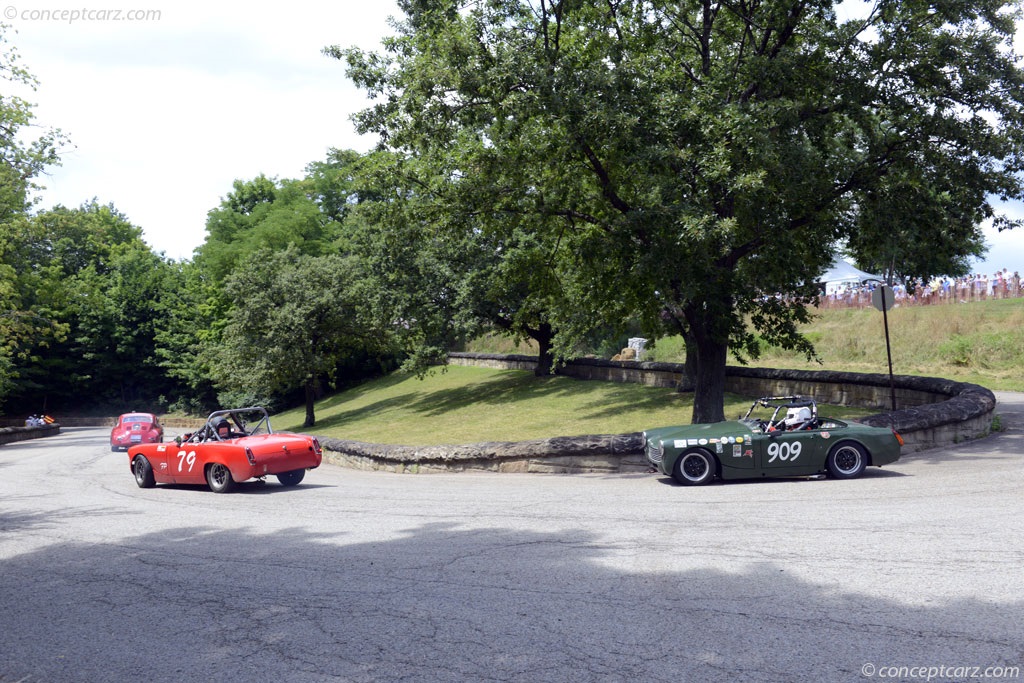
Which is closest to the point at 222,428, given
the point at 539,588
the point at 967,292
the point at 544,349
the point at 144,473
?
the point at 144,473

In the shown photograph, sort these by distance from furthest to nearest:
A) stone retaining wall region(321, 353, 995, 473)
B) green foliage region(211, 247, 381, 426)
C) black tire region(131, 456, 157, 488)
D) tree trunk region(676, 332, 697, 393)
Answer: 1. green foliage region(211, 247, 381, 426)
2. tree trunk region(676, 332, 697, 393)
3. black tire region(131, 456, 157, 488)
4. stone retaining wall region(321, 353, 995, 473)

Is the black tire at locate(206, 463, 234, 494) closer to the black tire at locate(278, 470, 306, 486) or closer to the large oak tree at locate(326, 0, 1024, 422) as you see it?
the black tire at locate(278, 470, 306, 486)

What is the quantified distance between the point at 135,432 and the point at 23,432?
15.6m

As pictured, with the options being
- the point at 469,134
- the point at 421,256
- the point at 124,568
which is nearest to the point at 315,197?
the point at 421,256

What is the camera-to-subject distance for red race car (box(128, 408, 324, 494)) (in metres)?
13.6

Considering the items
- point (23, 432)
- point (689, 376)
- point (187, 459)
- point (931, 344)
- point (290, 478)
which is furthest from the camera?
point (23, 432)

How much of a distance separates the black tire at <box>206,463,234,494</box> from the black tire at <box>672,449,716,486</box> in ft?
24.0

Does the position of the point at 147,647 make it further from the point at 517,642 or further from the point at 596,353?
the point at 596,353

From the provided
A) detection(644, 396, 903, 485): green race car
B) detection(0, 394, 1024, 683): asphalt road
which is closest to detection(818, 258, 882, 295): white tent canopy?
detection(644, 396, 903, 485): green race car

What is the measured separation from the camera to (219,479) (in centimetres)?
1404

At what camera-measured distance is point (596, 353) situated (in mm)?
42656

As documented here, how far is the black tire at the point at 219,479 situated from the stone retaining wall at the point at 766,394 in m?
4.65

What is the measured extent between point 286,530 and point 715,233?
917cm

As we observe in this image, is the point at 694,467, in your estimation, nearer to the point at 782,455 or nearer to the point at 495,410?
the point at 782,455
